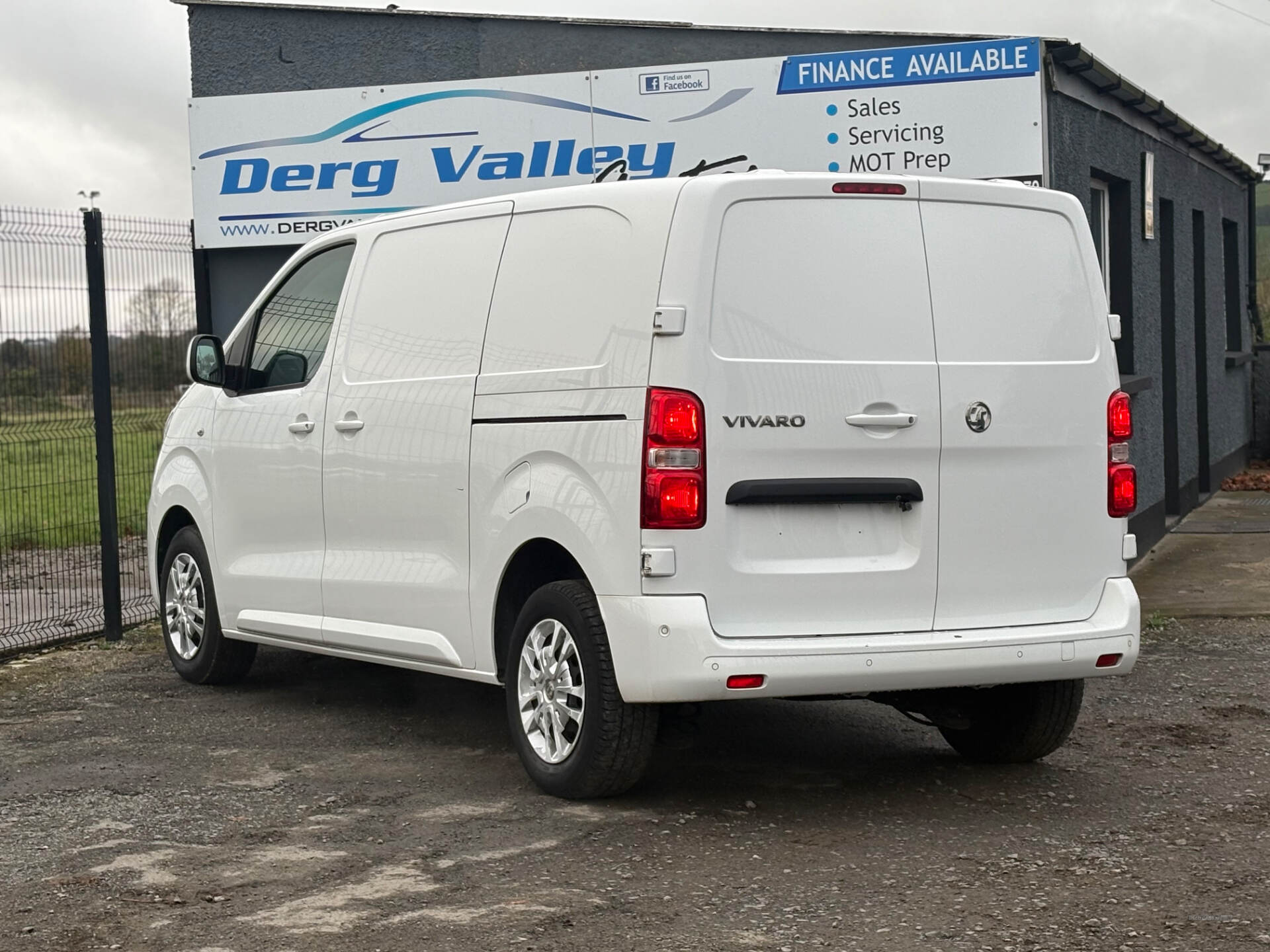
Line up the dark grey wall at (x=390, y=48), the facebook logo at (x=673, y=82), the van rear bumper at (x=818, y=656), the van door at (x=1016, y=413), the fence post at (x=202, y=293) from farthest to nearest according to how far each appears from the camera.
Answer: the fence post at (x=202, y=293) → the dark grey wall at (x=390, y=48) → the facebook logo at (x=673, y=82) → the van door at (x=1016, y=413) → the van rear bumper at (x=818, y=656)

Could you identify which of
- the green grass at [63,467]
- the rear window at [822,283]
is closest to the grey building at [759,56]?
the green grass at [63,467]

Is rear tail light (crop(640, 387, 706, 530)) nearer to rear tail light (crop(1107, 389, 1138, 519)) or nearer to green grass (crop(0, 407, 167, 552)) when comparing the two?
rear tail light (crop(1107, 389, 1138, 519))

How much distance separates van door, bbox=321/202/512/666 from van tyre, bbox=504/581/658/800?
41 centimetres

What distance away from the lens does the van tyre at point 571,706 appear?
217 inches

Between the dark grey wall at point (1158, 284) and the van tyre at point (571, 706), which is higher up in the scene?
the dark grey wall at point (1158, 284)

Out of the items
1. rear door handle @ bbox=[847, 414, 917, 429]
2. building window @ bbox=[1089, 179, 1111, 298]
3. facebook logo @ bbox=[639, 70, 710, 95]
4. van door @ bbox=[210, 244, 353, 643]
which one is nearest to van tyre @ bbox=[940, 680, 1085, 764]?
rear door handle @ bbox=[847, 414, 917, 429]

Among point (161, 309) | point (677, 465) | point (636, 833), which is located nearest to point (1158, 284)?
point (161, 309)

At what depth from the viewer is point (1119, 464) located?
5.94 metres

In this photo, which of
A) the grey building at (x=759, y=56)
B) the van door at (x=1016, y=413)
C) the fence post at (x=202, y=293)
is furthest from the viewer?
the fence post at (x=202, y=293)

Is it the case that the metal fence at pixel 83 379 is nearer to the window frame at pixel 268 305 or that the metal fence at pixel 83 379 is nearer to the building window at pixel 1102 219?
the window frame at pixel 268 305

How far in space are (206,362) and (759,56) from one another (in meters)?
5.28

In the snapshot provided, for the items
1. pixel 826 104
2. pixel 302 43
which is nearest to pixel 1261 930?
pixel 826 104

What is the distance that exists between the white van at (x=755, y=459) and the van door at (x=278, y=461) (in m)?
0.63

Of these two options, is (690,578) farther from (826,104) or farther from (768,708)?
(826,104)
